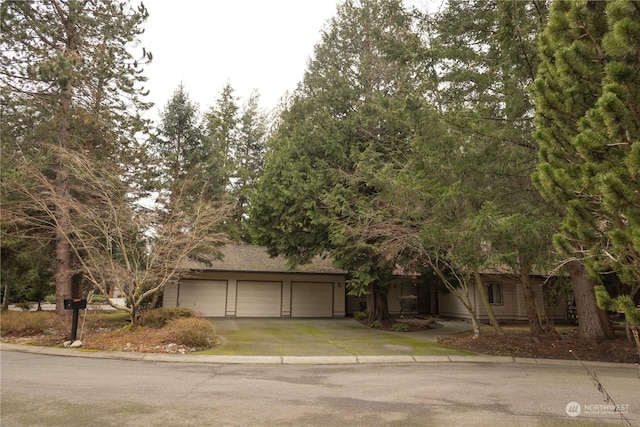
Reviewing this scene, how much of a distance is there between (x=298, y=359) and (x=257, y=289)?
13137mm

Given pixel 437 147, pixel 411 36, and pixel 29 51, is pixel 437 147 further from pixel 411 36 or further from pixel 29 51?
pixel 29 51

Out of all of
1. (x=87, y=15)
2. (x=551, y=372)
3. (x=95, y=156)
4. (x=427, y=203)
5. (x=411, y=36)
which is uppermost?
(x=87, y=15)

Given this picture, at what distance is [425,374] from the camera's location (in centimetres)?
911

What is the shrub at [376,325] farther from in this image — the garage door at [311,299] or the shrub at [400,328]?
the garage door at [311,299]

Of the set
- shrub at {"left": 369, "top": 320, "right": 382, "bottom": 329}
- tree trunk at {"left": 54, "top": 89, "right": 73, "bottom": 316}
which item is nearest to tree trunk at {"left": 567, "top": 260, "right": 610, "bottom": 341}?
shrub at {"left": 369, "top": 320, "right": 382, "bottom": 329}

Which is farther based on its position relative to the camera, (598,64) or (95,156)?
(95,156)

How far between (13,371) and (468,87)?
45.5ft

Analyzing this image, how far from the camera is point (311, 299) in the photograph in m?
24.1

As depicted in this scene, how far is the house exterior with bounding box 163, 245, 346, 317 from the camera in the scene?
22344 millimetres

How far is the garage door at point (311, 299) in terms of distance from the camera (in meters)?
23.9

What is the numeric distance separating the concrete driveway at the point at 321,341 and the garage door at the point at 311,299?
16.7ft

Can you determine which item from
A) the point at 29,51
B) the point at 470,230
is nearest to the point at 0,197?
the point at 29,51

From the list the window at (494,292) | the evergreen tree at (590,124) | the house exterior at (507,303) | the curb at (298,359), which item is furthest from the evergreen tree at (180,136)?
the evergreen tree at (590,124)

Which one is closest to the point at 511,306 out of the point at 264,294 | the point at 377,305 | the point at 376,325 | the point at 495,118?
the point at 377,305
